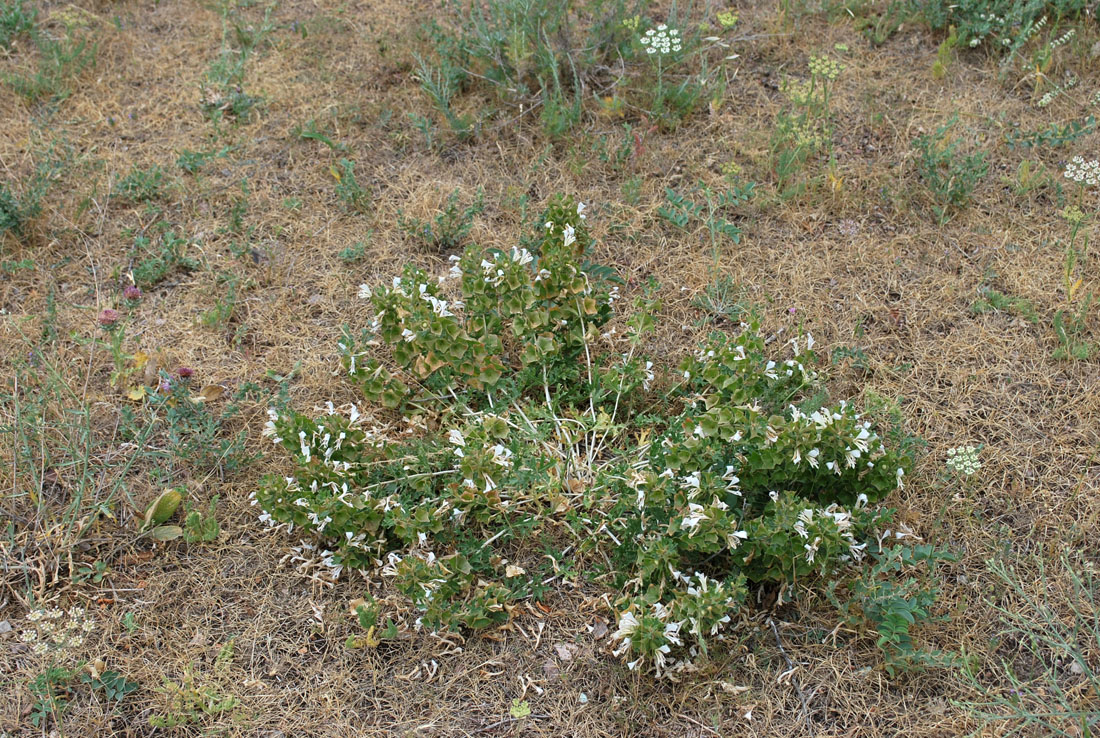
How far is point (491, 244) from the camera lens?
3.69 metres

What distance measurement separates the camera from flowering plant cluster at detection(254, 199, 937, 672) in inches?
95.0

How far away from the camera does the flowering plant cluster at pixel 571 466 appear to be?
7.92 ft

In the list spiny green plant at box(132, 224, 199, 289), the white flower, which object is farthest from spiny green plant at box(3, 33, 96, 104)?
the white flower

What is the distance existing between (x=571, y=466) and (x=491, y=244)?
124cm

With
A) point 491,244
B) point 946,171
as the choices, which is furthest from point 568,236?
point 946,171

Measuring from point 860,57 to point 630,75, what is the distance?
114 centimetres

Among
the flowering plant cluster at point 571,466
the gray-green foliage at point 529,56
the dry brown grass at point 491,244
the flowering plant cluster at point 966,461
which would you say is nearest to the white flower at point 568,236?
the flowering plant cluster at point 571,466

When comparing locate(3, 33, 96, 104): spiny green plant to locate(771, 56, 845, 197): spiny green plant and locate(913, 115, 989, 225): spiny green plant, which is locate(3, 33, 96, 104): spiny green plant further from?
locate(913, 115, 989, 225): spiny green plant

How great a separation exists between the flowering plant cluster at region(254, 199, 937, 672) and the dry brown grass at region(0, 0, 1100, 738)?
160 mm

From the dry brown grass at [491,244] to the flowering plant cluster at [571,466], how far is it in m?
0.16

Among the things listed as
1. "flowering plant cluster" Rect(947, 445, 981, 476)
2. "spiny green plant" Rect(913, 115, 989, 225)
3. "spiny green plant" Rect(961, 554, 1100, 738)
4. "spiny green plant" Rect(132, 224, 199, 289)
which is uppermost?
"spiny green plant" Rect(913, 115, 989, 225)

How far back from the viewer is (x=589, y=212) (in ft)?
12.5

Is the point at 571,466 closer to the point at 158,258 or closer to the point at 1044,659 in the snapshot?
the point at 1044,659

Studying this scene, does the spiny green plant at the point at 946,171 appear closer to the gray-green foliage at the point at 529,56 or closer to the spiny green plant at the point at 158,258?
the gray-green foliage at the point at 529,56
